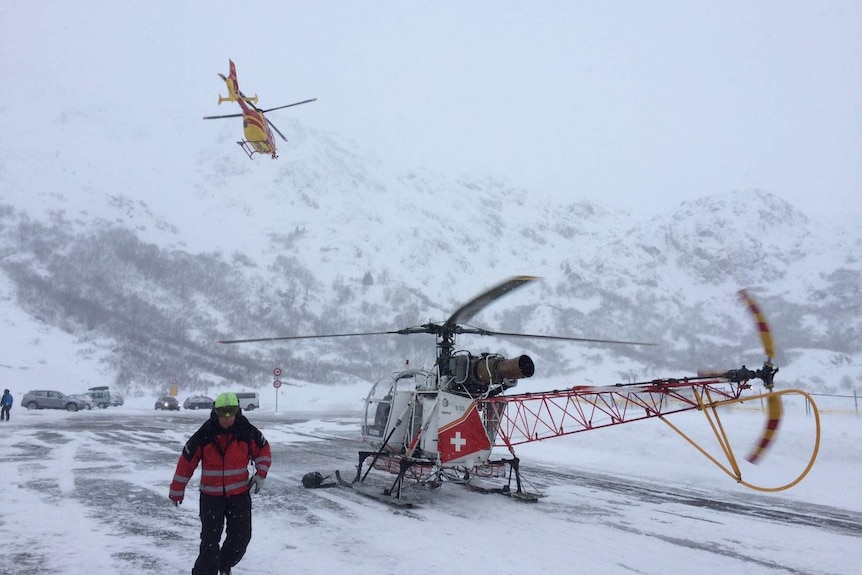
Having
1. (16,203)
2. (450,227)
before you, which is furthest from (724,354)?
(16,203)

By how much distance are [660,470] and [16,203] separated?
88971 millimetres

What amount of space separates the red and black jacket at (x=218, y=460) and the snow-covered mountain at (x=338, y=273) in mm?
50889

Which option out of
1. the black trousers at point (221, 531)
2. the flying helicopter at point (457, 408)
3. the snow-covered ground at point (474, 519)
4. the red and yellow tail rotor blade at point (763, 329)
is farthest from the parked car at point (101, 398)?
the red and yellow tail rotor blade at point (763, 329)

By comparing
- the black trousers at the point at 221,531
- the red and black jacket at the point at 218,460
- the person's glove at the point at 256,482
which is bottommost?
the black trousers at the point at 221,531

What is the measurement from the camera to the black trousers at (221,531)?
16.3ft

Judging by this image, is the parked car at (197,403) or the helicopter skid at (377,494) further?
the parked car at (197,403)

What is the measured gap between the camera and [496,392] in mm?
10297

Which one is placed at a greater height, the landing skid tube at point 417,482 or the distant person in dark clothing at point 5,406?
the distant person in dark clothing at point 5,406

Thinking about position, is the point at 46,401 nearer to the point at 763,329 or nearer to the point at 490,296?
the point at 490,296

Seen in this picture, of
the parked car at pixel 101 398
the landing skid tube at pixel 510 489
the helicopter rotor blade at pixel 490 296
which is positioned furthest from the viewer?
the parked car at pixel 101 398

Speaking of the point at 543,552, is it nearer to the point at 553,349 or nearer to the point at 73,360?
the point at 73,360

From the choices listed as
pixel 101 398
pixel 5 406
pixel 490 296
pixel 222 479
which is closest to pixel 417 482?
pixel 490 296

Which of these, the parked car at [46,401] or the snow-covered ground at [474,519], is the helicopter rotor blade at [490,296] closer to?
the snow-covered ground at [474,519]

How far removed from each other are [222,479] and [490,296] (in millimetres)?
4550
